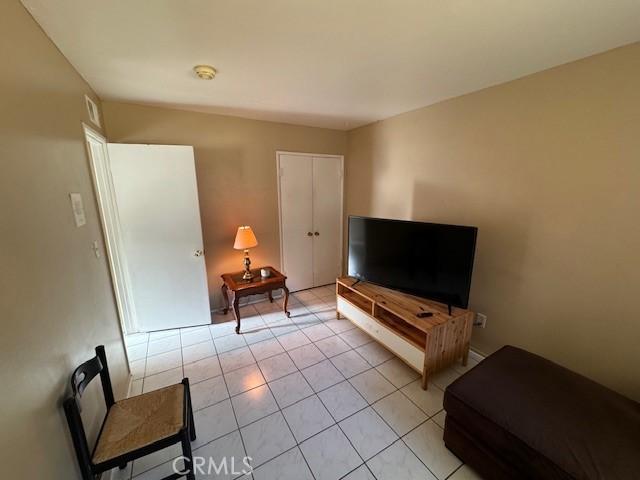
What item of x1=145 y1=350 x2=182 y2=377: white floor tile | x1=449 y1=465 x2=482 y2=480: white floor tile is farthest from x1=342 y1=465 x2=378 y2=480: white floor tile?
x1=145 y1=350 x2=182 y2=377: white floor tile

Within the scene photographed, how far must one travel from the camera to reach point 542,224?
1773 mm

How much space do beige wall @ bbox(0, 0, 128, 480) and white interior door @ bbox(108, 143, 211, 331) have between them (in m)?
0.94

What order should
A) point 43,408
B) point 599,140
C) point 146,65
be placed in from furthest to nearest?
point 146,65 → point 599,140 → point 43,408

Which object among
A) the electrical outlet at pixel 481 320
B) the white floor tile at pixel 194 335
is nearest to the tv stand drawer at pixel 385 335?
the electrical outlet at pixel 481 320

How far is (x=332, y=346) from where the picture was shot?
2.48 metres

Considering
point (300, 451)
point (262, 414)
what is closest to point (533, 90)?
point (300, 451)

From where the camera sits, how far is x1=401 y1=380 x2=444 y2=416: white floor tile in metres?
1.79

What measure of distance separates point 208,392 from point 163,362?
653 millimetres

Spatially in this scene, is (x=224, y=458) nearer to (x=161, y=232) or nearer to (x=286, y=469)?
(x=286, y=469)

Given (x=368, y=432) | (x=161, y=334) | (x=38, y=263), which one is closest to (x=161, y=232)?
(x=161, y=334)

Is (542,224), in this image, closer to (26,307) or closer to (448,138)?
(448,138)

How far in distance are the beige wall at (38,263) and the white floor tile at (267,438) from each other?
0.81 meters

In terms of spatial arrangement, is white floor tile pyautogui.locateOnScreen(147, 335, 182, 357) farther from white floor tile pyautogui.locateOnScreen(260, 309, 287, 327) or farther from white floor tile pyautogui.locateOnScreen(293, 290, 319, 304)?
white floor tile pyautogui.locateOnScreen(293, 290, 319, 304)

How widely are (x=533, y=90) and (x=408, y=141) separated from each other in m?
1.09
